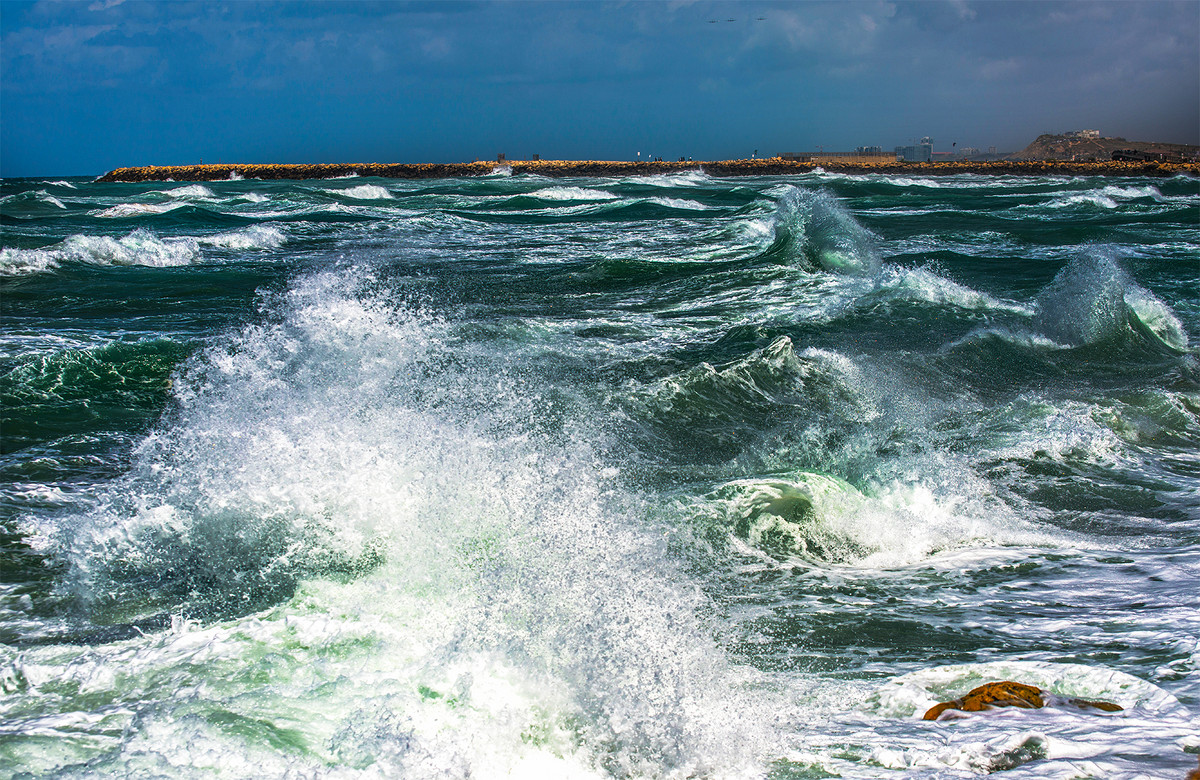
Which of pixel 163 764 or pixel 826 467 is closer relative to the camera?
pixel 163 764

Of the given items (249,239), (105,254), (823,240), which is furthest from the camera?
(249,239)

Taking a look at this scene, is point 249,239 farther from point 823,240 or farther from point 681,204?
point 681,204

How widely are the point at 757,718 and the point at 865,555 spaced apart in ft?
5.49

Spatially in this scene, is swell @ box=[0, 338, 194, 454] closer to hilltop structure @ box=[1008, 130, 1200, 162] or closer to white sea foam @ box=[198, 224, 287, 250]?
white sea foam @ box=[198, 224, 287, 250]

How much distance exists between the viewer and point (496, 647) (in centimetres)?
279

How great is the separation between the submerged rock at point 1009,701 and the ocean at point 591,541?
0.19 feet

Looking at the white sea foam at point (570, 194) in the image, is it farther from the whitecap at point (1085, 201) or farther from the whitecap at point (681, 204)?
the whitecap at point (1085, 201)

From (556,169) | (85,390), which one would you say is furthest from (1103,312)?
(556,169)

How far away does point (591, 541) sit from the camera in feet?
11.8

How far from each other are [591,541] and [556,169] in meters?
51.0

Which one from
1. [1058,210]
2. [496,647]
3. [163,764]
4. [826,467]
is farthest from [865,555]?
[1058,210]

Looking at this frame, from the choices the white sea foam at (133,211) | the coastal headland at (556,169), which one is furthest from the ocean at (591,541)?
the coastal headland at (556,169)

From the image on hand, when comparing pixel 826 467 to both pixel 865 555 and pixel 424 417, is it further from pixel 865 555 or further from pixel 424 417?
pixel 424 417

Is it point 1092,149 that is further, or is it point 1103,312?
point 1092,149
